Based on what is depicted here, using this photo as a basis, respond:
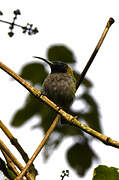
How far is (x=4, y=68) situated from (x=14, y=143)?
0.49 m

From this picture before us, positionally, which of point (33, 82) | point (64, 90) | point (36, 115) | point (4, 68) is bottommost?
point (64, 90)

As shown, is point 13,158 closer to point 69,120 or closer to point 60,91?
point 69,120

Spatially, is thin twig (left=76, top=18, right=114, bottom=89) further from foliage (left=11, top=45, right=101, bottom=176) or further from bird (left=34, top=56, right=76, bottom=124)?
bird (left=34, top=56, right=76, bottom=124)

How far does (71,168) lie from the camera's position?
2.03m

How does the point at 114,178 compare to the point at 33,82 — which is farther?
the point at 33,82

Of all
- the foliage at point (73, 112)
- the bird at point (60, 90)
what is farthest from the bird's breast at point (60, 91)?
the foliage at point (73, 112)

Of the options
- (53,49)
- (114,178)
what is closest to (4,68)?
(53,49)

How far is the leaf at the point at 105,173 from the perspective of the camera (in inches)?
68.3

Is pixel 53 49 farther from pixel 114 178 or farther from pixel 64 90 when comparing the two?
pixel 64 90

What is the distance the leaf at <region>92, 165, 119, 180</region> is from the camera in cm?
174

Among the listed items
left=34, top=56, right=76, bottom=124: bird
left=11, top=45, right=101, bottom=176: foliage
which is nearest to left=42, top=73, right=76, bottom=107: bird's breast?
left=34, top=56, right=76, bottom=124: bird

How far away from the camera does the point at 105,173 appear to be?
1753 mm

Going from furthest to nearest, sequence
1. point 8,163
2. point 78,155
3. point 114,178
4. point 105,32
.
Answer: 1. point 105,32
2. point 78,155
3. point 8,163
4. point 114,178

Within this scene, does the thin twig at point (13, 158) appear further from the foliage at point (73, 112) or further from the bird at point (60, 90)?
the bird at point (60, 90)
